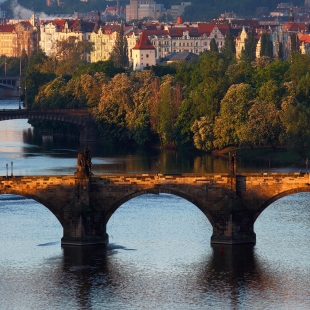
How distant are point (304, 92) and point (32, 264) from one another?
72.1 meters

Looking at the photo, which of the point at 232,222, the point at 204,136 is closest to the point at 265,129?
the point at 204,136

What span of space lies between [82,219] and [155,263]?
586 centimetres

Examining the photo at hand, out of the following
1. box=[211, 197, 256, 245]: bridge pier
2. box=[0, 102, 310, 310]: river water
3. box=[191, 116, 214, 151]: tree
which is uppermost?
box=[191, 116, 214, 151]: tree

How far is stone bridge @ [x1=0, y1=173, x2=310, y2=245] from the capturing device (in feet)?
291

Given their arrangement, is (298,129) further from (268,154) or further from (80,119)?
(80,119)

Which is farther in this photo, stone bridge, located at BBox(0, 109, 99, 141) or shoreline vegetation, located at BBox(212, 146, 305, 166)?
stone bridge, located at BBox(0, 109, 99, 141)

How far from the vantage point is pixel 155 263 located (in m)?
85.4

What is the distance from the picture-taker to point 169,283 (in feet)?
267

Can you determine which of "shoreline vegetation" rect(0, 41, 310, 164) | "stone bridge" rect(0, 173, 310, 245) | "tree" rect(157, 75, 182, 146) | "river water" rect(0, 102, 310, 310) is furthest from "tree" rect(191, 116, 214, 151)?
"stone bridge" rect(0, 173, 310, 245)

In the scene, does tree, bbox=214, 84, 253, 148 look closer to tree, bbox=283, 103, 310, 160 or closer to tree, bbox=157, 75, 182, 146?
tree, bbox=283, 103, 310, 160

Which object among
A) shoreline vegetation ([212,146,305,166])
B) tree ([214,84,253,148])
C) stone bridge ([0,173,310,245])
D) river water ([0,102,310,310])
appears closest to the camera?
river water ([0,102,310,310])

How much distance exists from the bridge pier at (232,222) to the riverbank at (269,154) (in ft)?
142

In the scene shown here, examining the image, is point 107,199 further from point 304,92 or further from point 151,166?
point 304,92

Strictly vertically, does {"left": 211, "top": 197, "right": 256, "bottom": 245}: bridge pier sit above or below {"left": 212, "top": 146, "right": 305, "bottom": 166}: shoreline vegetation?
below
